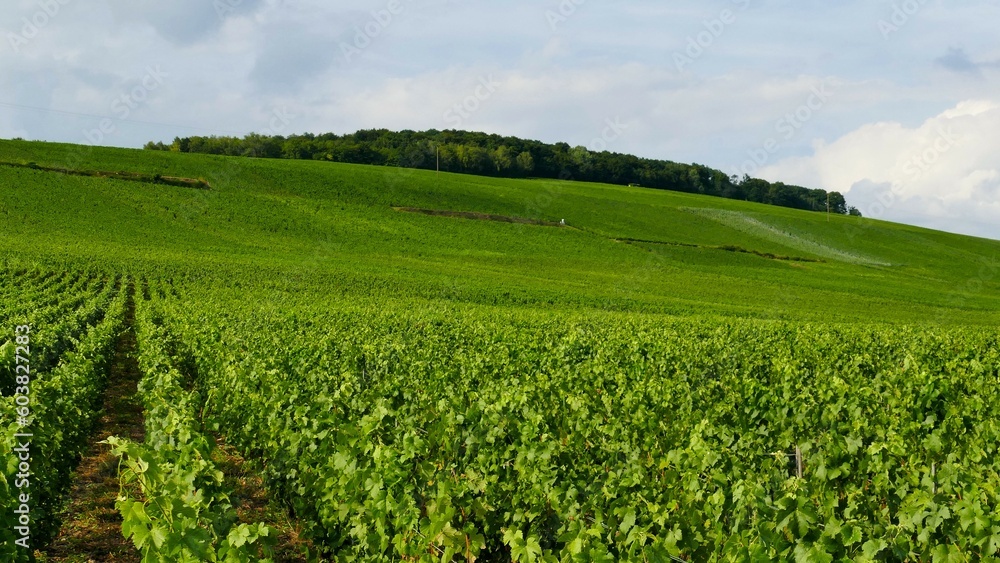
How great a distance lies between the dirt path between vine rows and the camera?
8.11 metres

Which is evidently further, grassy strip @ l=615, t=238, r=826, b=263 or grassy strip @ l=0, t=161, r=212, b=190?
grassy strip @ l=0, t=161, r=212, b=190

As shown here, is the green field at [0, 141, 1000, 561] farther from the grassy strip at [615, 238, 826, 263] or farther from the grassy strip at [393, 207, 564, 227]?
the grassy strip at [393, 207, 564, 227]

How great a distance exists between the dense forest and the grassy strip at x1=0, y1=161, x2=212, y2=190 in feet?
116

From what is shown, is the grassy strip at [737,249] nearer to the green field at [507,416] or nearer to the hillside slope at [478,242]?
the hillside slope at [478,242]

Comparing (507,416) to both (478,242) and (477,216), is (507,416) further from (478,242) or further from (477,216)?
(477,216)

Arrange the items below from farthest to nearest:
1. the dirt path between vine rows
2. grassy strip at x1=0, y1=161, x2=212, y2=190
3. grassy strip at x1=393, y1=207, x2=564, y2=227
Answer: grassy strip at x1=393, y1=207, x2=564, y2=227, grassy strip at x1=0, y1=161, x2=212, y2=190, the dirt path between vine rows

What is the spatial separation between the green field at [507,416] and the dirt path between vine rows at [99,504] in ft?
1.44

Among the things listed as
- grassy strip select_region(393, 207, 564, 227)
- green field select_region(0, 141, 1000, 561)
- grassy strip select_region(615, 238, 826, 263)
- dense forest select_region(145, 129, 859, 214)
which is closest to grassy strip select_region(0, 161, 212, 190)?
grassy strip select_region(393, 207, 564, 227)

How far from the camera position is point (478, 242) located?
227 ft

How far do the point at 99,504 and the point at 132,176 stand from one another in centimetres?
7477

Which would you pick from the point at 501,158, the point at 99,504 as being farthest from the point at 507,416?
the point at 501,158

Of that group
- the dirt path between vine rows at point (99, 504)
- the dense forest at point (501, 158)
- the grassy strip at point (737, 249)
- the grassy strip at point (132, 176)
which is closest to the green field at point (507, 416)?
the dirt path between vine rows at point (99, 504)

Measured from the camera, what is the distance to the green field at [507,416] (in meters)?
5.41

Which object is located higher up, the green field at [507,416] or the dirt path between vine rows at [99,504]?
the green field at [507,416]
